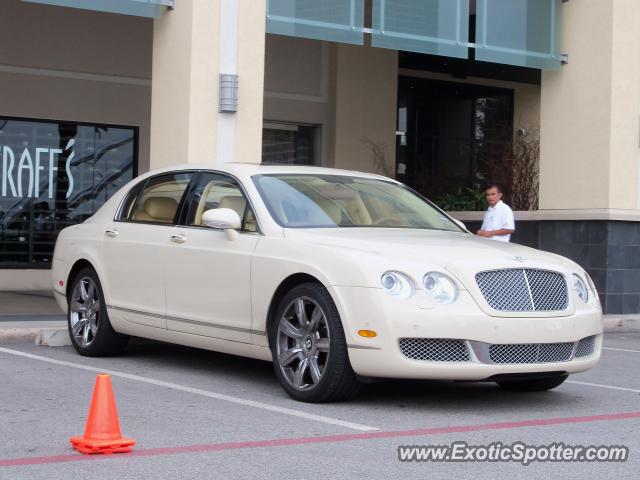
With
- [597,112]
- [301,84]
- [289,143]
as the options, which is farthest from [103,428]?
[289,143]

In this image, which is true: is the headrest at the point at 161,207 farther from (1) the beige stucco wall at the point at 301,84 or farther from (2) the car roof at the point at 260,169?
(1) the beige stucco wall at the point at 301,84

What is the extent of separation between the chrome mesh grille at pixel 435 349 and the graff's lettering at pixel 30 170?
440 inches

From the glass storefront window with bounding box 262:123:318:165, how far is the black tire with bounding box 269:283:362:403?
11528 millimetres

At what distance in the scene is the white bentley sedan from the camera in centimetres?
713

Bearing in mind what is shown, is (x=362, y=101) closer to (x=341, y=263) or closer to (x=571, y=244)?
(x=571, y=244)

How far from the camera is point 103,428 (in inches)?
225

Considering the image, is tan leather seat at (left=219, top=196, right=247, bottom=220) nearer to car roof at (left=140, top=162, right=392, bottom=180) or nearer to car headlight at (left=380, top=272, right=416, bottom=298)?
car roof at (left=140, top=162, right=392, bottom=180)

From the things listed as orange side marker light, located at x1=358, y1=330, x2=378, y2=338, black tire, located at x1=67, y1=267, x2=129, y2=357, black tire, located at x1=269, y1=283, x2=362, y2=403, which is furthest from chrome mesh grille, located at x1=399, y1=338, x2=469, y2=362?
black tire, located at x1=67, y1=267, x2=129, y2=357

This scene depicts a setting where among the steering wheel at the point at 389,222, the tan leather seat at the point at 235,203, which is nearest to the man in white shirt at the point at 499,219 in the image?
the steering wheel at the point at 389,222

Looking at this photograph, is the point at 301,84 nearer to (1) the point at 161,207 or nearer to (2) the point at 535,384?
(1) the point at 161,207

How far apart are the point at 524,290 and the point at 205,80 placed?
643cm

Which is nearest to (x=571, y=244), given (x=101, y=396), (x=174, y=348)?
(x=174, y=348)

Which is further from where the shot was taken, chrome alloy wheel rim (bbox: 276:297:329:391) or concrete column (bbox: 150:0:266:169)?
concrete column (bbox: 150:0:266:169)

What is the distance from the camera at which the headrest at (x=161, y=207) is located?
9.21m
